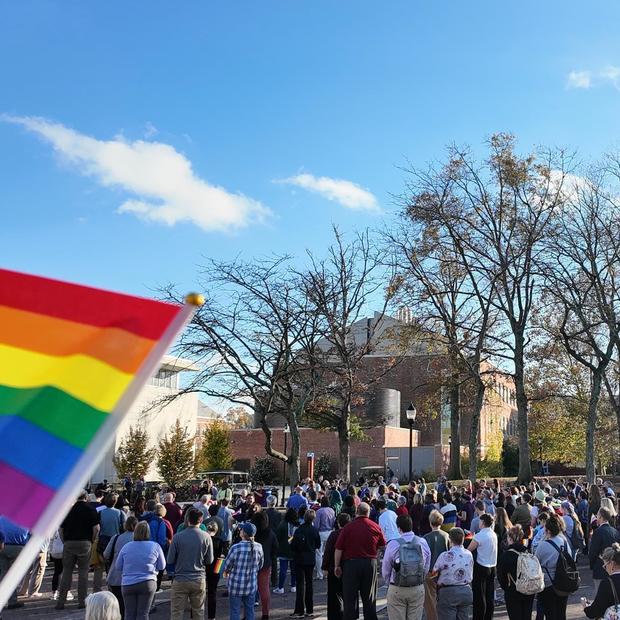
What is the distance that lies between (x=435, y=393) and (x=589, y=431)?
416 inches

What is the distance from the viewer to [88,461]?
293cm

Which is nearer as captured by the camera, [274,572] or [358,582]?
[358,582]

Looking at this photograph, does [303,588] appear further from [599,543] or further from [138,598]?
[599,543]

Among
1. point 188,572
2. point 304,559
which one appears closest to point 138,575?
point 188,572

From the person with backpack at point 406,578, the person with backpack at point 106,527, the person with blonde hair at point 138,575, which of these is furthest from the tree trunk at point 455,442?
the person with blonde hair at point 138,575

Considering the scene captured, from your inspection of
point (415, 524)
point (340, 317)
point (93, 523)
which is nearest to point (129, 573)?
point (93, 523)

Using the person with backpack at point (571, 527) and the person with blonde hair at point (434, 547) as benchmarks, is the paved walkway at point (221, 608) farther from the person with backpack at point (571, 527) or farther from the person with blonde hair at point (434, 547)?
the person with blonde hair at point (434, 547)

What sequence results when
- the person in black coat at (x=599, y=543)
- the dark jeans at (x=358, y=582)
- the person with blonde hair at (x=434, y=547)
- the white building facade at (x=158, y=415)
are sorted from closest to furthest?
the dark jeans at (x=358, y=582), the person in black coat at (x=599, y=543), the person with blonde hair at (x=434, y=547), the white building facade at (x=158, y=415)

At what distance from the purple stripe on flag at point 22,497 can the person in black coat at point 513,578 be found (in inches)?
313

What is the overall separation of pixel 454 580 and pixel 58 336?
7.84 m

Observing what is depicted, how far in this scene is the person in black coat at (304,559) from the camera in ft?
41.6

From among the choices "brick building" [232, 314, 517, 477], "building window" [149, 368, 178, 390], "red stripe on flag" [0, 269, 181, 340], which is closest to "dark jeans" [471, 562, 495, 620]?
"red stripe on flag" [0, 269, 181, 340]

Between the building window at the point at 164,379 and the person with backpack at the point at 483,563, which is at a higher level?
the building window at the point at 164,379

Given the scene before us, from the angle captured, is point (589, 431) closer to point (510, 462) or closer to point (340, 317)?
point (340, 317)
